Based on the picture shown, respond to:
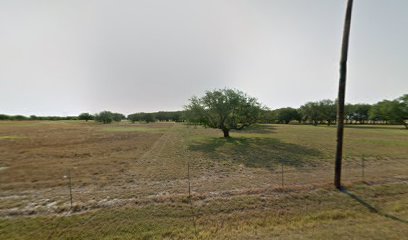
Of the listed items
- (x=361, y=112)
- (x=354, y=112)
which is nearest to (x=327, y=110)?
(x=354, y=112)

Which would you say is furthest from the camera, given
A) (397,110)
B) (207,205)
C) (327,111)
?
(327,111)

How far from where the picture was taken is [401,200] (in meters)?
6.85

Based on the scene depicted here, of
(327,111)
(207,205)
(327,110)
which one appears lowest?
(207,205)

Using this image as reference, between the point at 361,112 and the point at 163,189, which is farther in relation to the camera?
the point at 361,112

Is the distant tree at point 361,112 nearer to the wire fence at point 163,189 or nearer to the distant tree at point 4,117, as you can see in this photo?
the wire fence at point 163,189

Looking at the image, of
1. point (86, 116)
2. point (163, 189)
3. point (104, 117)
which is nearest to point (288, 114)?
point (163, 189)

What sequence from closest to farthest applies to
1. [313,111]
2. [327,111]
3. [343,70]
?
[343,70] < [327,111] < [313,111]

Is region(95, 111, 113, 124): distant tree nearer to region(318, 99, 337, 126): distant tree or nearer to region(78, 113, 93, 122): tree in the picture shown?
region(78, 113, 93, 122): tree

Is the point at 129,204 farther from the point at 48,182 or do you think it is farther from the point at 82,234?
the point at 48,182

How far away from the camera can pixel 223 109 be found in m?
28.6

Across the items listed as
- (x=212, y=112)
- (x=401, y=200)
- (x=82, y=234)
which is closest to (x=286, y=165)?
(x=401, y=200)

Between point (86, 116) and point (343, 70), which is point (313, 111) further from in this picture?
point (86, 116)

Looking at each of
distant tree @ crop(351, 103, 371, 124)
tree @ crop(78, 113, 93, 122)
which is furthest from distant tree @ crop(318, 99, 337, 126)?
tree @ crop(78, 113, 93, 122)

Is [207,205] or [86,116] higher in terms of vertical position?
[86,116]
